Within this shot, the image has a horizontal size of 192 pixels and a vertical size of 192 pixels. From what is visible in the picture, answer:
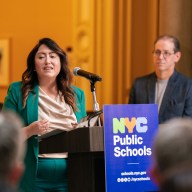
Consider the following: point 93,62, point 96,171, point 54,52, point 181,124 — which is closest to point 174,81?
point 54,52

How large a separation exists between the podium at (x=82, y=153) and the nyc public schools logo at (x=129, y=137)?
0.31ft

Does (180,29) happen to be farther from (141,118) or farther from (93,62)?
(141,118)

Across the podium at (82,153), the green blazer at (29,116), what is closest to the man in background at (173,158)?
the podium at (82,153)

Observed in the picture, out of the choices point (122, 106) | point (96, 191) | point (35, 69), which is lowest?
point (96, 191)

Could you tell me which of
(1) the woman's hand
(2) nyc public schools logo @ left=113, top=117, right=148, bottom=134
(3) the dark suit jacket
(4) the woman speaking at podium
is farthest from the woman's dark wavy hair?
(3) the dark suit jacket

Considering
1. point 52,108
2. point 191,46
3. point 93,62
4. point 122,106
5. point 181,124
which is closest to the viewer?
point 181,124

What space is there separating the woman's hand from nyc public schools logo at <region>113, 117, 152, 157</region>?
415mm

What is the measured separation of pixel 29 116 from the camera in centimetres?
395

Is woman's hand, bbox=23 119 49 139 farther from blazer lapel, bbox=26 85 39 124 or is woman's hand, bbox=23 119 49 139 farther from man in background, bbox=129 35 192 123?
man in background, bbox=129 35 192 123

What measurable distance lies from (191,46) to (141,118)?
376 centimetres

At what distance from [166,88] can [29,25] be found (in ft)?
13.2

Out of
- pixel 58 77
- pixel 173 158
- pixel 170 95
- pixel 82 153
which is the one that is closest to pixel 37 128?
pixel 82 153

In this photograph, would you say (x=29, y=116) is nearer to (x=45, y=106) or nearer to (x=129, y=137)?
(x=45, y=106)

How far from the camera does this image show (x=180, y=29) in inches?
286
